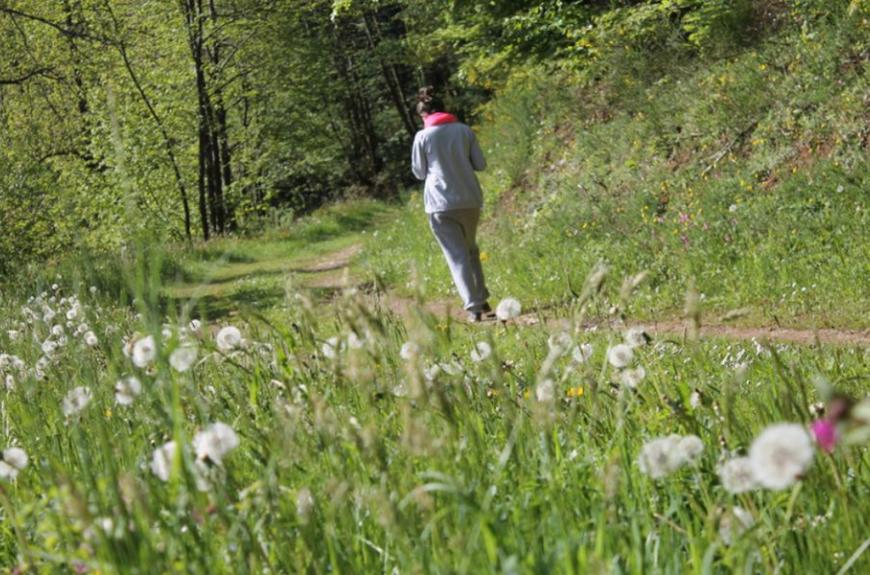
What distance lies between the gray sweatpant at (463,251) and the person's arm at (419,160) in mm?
455

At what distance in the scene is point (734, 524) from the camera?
2.11 meters

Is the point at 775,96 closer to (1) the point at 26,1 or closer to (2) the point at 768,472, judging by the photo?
(2) the point at 768,472

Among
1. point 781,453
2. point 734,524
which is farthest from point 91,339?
point 781,453

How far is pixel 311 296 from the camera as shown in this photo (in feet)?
9.14

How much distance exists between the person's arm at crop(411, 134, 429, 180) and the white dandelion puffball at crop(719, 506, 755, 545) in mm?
9741

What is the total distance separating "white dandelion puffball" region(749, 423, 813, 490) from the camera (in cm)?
145

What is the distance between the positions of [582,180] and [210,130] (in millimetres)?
18508

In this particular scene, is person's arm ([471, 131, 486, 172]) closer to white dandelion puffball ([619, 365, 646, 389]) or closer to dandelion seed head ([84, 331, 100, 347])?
dandelion seed head ([84, 331, 100, 347])

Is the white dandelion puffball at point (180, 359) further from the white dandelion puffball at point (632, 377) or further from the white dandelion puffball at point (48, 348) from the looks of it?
the white dandelion puffball at point (48, 348)

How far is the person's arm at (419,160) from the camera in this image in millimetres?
11914

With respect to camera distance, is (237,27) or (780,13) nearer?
(780,13)

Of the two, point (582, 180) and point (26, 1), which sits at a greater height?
point (26, 1)

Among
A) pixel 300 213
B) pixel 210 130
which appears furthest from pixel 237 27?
pixel 300 213

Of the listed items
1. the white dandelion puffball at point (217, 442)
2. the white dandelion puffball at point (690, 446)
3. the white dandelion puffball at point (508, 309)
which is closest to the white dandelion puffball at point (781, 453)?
the white dandelion puffball at point (690, 446)
